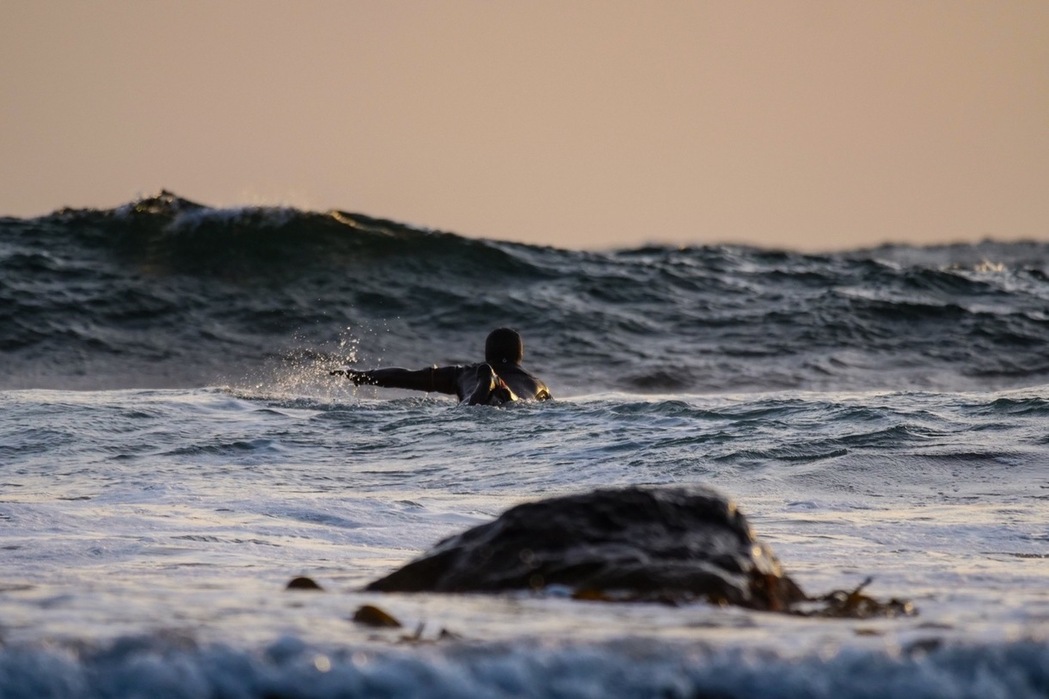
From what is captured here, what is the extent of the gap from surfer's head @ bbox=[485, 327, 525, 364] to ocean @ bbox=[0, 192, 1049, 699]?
57 cm

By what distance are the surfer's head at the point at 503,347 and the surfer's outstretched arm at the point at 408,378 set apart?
0.38 m

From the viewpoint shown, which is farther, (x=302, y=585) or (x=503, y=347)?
(x=503, y=347)

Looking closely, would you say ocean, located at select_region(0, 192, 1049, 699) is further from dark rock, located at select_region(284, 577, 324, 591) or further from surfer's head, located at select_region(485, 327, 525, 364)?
surfer's head, located at select_region(485, 327, 525, 364)

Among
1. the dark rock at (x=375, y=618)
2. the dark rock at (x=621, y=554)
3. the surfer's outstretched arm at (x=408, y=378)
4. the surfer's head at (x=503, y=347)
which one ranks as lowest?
the dark rock at (x=375, y=618)

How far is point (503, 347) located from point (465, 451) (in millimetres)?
2366

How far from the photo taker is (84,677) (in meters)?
2.50

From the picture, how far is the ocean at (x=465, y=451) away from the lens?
261 cm

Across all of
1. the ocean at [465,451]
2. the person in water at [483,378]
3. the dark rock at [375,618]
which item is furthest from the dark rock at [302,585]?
the person in water at [483,378]

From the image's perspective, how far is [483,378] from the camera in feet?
31.7

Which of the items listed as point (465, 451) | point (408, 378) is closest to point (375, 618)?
point (465, 451)

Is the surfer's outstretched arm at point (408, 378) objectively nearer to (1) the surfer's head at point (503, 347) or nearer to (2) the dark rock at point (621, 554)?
(1) the surfer's head at point (503, 347)

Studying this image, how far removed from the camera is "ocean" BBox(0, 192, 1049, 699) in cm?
261

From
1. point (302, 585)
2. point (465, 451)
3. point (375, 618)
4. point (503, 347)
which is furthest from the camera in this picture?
point (503, 347)

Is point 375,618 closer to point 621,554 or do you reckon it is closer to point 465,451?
point 621,554
